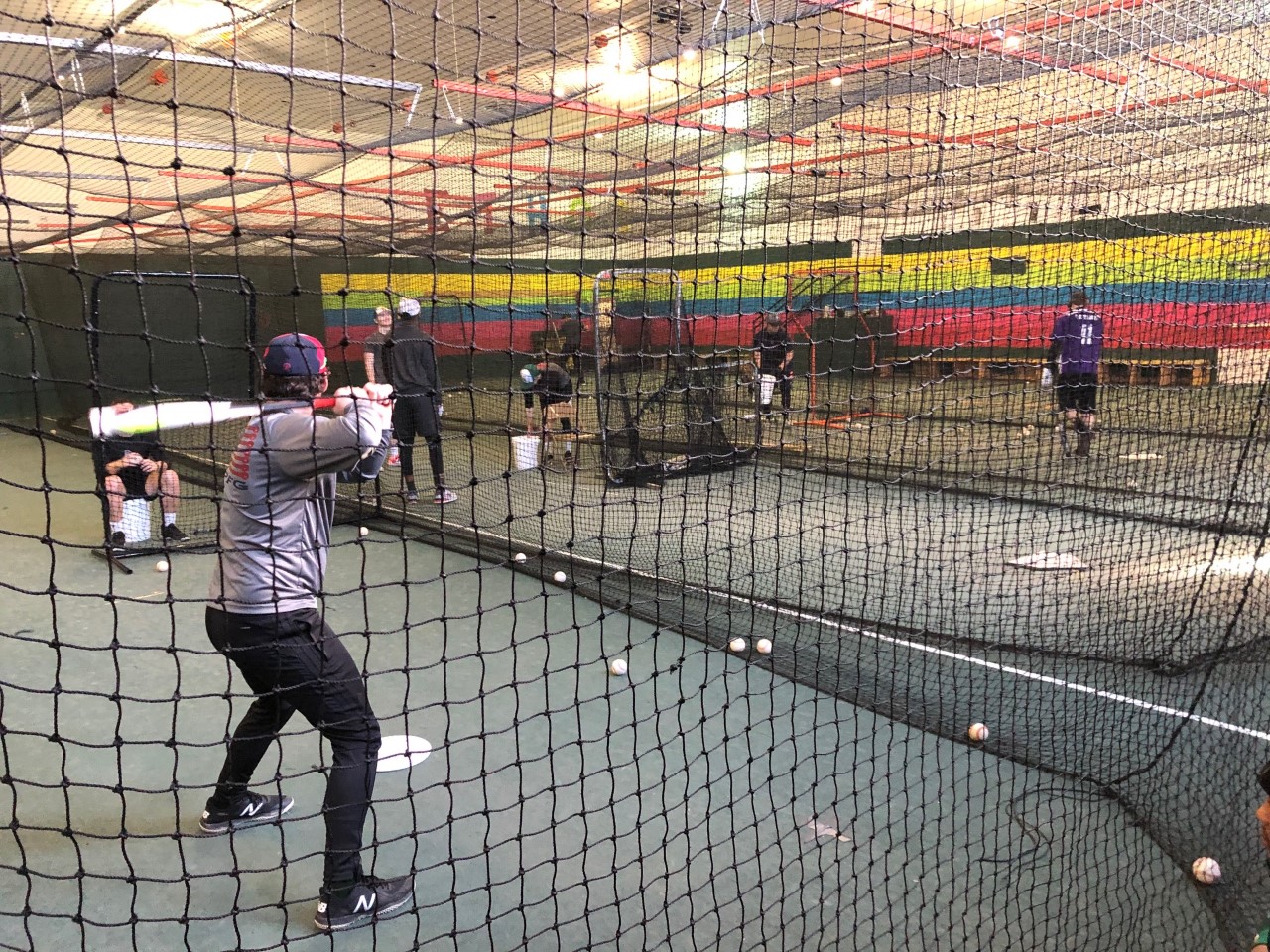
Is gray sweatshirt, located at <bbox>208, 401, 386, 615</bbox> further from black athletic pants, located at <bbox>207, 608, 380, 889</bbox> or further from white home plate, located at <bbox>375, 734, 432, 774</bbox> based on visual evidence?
white home plate, located at <bbox>375, 734, 432, 774</bbox>

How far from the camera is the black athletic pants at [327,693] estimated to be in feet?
7.00

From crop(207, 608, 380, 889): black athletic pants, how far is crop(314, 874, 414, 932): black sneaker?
3 cm

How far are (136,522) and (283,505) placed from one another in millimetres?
3901

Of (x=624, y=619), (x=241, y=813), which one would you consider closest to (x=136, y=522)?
(x=624, y=619)

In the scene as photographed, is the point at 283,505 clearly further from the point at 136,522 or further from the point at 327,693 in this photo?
the point at 136,522

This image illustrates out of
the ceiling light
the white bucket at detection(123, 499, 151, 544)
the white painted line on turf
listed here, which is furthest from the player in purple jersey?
the ceiling light

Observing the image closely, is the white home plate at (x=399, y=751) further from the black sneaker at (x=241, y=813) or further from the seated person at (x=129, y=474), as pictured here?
the seated person at (x=129, y=474)

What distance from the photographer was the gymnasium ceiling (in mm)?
3406

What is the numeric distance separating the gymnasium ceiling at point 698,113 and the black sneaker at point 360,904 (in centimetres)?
163

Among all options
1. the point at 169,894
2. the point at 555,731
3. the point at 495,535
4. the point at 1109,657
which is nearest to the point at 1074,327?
the point at 1109,657

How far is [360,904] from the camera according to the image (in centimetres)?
218

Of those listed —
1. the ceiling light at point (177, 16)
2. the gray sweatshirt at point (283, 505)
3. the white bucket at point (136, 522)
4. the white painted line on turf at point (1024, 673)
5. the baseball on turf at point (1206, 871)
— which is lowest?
the baseball on turf at point (1206, 871)

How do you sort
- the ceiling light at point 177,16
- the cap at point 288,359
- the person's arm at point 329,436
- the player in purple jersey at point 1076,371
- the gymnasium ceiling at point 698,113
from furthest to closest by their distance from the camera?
the ceiling light at point 177,16
the player in purple jersey at point 1076,371
the gymnasium ceiling at point 698,113
the cap at point 288,359
the person's arm at point 329,436

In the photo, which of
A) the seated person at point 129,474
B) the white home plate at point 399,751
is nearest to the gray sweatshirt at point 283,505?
the white home plate at point 399,751
